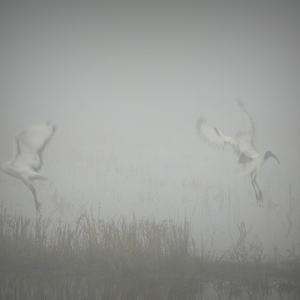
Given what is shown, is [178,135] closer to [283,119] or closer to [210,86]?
[210,86]

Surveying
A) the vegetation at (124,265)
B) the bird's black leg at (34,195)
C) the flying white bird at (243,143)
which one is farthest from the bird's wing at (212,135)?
the bird's black leg at (34,195)

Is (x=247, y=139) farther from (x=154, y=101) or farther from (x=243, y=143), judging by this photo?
(x=154, y=101)

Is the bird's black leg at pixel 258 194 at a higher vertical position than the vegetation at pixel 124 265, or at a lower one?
higher

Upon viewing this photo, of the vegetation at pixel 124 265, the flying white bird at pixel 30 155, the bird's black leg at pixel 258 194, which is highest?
the flying white bird at pixel 30 155

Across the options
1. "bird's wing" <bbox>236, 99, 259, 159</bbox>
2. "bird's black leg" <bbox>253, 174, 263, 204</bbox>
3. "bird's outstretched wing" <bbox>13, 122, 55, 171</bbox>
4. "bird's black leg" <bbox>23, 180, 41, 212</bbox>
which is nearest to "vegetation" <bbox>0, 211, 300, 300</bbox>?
"bird's black leg" <bbox>23, 180, 41, 212</bbox>

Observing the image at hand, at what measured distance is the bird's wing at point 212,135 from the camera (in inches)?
106

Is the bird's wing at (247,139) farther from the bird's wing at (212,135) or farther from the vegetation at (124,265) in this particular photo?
the vegetation at (124,265)

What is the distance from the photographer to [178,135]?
2.73 meters

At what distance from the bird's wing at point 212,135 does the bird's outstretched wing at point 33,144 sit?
45.7 inches

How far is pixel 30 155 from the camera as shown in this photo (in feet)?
8.67

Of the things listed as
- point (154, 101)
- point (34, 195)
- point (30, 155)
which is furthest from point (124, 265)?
point (154, 101)

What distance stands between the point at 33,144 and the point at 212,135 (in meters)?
1.39

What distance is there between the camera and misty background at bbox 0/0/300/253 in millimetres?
2586

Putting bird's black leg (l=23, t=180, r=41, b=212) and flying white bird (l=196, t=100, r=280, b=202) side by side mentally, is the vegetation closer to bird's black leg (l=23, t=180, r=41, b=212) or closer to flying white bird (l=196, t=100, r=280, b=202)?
bird's black leg (l=23, t=180, r=41, b=212)
